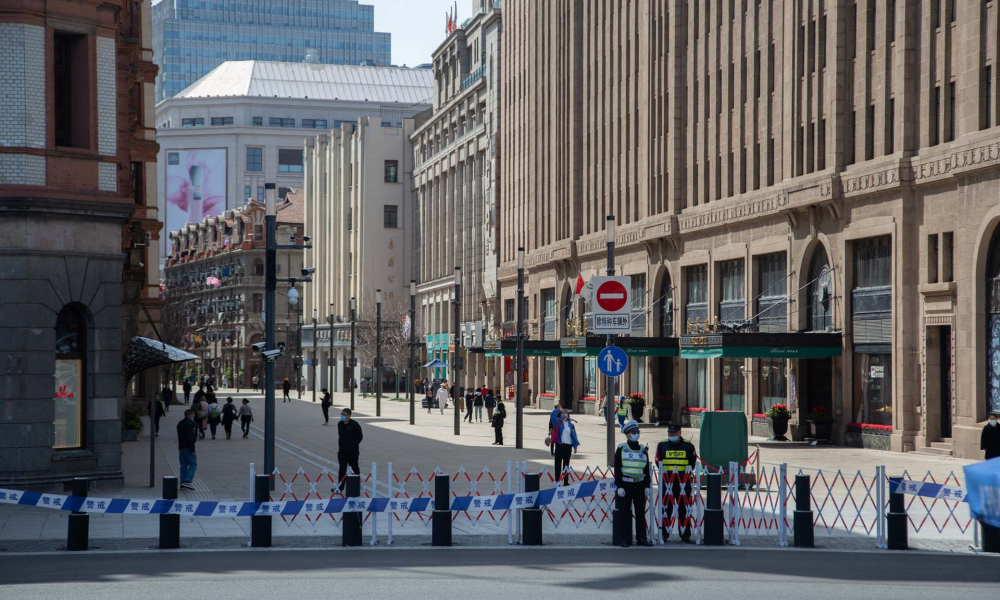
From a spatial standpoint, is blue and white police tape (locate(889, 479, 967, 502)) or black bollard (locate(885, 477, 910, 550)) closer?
black bollard (locate(885, 477, 910, 550))

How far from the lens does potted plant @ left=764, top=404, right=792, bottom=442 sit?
136 feet

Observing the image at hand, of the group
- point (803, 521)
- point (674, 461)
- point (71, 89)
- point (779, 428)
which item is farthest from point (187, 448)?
point (779, 428)

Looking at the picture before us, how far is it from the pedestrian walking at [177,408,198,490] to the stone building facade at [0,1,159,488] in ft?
4.23

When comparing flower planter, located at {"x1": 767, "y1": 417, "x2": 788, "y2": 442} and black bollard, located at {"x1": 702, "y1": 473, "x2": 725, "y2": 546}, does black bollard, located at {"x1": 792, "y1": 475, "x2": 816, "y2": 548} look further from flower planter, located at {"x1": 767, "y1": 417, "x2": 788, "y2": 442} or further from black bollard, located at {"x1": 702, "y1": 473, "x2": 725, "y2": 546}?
flower planter, located at {"x1": 767, "y1": 417, "x2": 788, "y2": 442}

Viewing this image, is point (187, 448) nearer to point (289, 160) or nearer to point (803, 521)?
point (803, 521)

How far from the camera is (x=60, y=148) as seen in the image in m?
24.8

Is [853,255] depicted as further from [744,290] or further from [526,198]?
[526,198]

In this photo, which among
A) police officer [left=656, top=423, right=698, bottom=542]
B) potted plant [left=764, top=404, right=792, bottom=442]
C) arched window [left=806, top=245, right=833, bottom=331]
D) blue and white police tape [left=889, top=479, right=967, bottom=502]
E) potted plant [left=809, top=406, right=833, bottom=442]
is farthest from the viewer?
potted plant [left=764, top=404, right=792, bottom=442]

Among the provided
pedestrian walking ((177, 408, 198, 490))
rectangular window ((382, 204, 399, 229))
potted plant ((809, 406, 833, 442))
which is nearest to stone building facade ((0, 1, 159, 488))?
pedestrian walking ((177, 408, 198, 490))

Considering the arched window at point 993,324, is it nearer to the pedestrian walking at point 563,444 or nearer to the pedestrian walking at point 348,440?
the pedestrian walking at point 563,444

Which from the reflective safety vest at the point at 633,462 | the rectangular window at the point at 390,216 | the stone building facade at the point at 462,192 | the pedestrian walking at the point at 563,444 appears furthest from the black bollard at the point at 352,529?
the rectangular window at the point at 390,216

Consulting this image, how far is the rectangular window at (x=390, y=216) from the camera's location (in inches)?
4587

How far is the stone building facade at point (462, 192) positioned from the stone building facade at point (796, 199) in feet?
57.0

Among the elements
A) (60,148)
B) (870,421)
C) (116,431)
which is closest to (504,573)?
(116,431)
